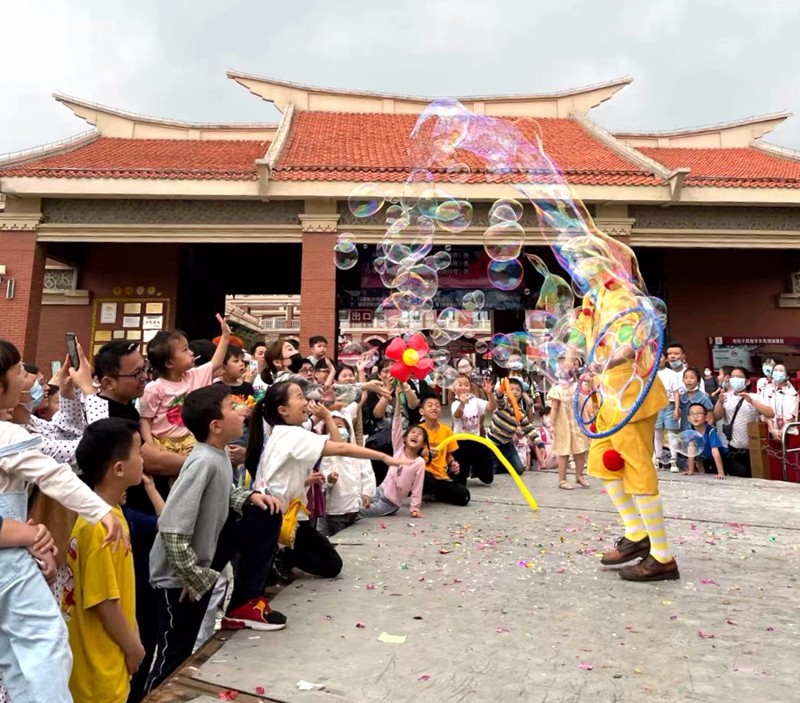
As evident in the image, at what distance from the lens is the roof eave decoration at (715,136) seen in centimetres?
1606

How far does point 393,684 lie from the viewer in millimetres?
2059

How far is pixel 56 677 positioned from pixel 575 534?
3661 millimetres

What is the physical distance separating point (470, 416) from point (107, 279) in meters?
10.4

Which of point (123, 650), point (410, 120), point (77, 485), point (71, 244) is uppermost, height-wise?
point (410, 120)

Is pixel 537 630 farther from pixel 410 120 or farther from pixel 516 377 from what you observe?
pixel 410 120

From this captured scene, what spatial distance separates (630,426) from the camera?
3400mm

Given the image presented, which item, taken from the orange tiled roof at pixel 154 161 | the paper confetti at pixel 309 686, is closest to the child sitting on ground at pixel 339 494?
the paper confetti at pixel 309 686

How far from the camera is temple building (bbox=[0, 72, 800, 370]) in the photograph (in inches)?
436

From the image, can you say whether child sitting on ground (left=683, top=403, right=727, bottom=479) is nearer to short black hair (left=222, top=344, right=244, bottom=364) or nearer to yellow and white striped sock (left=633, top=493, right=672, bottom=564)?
yellow and white striped sock (left=633, top=493, right=672, bottom=564)

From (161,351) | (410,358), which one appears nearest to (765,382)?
(410,358)

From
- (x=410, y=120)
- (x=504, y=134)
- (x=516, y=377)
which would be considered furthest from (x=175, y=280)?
(x=504, y=134)

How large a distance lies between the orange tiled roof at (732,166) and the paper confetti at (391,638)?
37.4 feet

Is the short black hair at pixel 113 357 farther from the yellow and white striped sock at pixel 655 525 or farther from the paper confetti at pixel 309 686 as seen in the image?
the yellow and white striped sock at pixel 655 525

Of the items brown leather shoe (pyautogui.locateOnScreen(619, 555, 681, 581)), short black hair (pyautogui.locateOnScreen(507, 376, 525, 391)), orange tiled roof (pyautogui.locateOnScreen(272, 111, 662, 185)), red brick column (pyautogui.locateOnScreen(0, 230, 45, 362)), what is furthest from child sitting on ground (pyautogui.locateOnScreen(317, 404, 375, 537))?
red brick column (pyautogui.locateOnScreen(0, 230, 45, 362))
